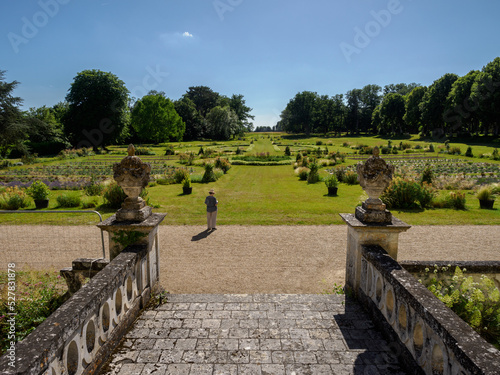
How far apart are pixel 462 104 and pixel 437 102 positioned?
813 centimetres

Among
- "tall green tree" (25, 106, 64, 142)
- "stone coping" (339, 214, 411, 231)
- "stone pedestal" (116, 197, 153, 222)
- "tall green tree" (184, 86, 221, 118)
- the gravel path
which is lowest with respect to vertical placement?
the gravel path

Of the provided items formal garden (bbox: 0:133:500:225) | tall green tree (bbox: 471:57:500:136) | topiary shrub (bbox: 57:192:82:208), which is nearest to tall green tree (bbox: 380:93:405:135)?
tall green tree (bbox: 471:57:500:136)

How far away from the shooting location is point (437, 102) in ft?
197

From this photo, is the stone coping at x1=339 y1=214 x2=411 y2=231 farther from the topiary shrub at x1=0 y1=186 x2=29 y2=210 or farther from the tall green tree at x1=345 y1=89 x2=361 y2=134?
the tall green tree at x1=345 y1=89 x2=361 y2=134

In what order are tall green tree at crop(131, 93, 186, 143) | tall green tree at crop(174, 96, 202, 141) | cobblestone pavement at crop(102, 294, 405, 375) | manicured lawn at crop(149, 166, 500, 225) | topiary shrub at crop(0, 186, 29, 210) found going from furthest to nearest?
tall green tree at crop(174, 96, 202, 141) → tall green tree at crop(131, 93, 186, 143) → topiary shrub at crop(0, 186, 29, 210) → manicured lawn at crop(149, 166, 500, 225) → cobblestone pavement at crop(102, 294, 405, 375)

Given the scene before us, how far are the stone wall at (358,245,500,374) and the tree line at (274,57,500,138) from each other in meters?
52.6

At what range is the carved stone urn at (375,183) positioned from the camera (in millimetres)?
4961

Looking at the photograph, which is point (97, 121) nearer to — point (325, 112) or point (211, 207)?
point (211, 207)

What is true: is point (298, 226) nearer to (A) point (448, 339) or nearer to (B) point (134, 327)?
(B) point (134, 327)

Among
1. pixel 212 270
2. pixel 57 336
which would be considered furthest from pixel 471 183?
pixel 57 336

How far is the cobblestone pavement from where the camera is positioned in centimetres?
348

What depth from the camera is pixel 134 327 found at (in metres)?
4.38

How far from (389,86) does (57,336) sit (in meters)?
Answer: 123

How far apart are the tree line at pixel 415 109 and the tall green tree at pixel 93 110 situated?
177ft
